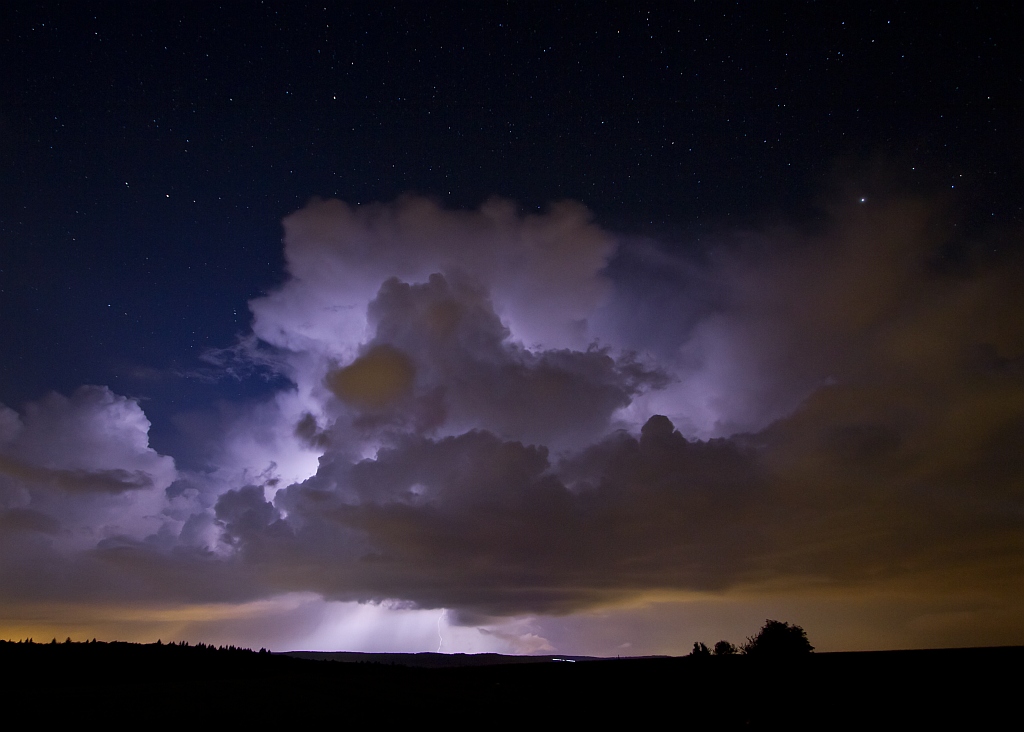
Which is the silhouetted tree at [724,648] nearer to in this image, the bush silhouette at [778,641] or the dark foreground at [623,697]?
the bush silhouette at [778,641]

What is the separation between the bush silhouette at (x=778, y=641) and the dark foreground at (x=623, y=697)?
34795mm

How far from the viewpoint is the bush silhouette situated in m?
88.4

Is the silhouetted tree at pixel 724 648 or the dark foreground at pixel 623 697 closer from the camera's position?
the dark foreground at pixel 623 697

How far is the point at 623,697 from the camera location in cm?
3966

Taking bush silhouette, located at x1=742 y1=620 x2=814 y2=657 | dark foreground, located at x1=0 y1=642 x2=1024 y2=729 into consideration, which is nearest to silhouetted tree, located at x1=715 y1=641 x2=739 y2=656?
bush silhouette, located at x1=742 y1=620 x2=814 y2=657

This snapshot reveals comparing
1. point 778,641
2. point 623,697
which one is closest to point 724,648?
point 778,641

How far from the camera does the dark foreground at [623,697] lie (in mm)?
28719

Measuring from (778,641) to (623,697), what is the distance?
207ft

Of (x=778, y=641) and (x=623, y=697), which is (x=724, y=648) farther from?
(x=623, y=697)

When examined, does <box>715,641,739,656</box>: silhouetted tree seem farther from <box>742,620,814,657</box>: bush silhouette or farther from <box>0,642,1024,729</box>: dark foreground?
<box>0,642,1024,729</box>: dark foreground

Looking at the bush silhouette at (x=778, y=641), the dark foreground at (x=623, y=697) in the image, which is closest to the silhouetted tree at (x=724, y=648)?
the bush silhouette at (x=778, y=641)

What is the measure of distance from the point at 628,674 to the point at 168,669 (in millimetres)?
44157

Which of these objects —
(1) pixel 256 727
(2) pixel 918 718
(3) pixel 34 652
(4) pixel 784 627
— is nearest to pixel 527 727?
(1) pixel 256 727

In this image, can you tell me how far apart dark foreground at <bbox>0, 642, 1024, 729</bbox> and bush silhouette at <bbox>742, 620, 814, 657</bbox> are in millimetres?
34795
